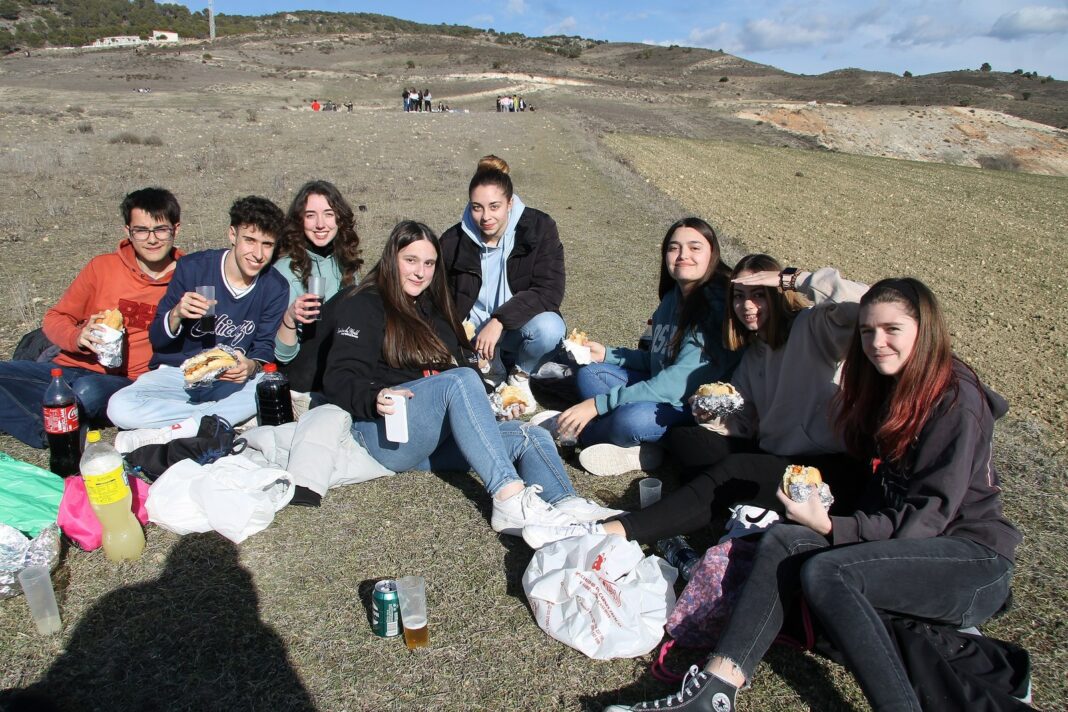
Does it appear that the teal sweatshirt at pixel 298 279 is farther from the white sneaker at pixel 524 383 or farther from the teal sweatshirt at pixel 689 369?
the teal sweatshirt at pixel 689 369

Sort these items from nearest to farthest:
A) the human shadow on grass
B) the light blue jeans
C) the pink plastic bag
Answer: the human shadow on grass, the pink plastic bag, the light blue jeans

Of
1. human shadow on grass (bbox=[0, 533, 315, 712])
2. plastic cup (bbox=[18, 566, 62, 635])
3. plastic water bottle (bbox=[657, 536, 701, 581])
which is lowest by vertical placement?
human shadow on grass (bbox=[0, 533, 315, 712])

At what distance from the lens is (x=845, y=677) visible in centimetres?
288

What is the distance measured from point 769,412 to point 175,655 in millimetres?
2986

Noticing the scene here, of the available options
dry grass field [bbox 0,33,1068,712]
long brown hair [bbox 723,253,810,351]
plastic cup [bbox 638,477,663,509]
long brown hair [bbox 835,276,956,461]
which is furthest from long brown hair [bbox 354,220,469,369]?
long brown hair [bbox 835,276,956,461]

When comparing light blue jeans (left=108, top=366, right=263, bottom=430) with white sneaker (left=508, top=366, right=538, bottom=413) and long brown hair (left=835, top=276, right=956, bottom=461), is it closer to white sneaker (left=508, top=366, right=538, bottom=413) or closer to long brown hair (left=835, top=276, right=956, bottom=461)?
white sneaker (left=508, top=366, right=538, bottom=413)

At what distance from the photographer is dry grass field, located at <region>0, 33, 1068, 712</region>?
2803 millimetres

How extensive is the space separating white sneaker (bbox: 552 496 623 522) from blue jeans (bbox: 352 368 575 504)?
7cm

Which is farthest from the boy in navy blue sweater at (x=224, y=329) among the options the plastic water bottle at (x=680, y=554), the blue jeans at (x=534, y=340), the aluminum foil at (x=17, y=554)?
the plastic water bottle at (x=680, y=554)

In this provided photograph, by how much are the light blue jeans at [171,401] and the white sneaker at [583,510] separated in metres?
2.18

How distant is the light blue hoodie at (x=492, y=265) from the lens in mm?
5457

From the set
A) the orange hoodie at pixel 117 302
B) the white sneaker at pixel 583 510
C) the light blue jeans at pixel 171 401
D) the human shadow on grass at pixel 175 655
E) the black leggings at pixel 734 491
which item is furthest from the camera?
the orange hoodie at pixel 117 302

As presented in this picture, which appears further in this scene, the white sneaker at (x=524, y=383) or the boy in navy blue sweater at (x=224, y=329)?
the white sneaker at (x=524, y=383)

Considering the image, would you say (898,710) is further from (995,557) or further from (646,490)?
(646,490)
